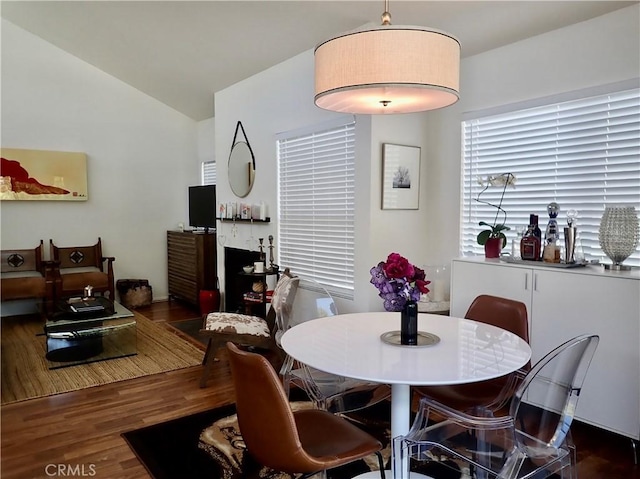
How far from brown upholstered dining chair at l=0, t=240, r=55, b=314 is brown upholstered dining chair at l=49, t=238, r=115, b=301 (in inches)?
4.9

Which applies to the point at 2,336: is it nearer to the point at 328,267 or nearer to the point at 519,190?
the point at 328,267

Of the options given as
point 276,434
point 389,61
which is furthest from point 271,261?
point 389,61

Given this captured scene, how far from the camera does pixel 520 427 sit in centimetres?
186

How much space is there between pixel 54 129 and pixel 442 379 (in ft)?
19.0

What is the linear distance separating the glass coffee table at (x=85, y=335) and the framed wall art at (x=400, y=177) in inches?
101

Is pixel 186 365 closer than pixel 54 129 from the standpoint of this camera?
Yes

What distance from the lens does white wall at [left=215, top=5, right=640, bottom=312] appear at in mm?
2832

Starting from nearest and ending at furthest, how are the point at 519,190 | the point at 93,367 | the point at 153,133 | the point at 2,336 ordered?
the point at 519,190, the point at 93,367, the point at 2,336, the point at 153,133

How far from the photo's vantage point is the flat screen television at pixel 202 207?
5.98m

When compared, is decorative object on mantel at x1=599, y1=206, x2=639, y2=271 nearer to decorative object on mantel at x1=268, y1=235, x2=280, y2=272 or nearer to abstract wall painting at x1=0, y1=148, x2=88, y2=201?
decorative object on mantel at x1=268, y1=235, x2=280, y2=272

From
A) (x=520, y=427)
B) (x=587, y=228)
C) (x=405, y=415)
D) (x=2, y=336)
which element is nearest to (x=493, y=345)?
(x=520, y=427)

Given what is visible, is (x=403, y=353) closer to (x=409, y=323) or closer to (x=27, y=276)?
(x=409, y=323)

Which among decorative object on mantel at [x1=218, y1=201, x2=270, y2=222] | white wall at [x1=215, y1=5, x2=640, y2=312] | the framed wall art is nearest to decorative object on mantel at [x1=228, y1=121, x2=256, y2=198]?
decorative object on mantel at [x1=218, y1=201, x2=270, y2=222]

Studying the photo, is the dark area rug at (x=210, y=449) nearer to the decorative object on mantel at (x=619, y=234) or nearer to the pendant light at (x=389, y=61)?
the decorative object on mantel at (x=619, y=234)
